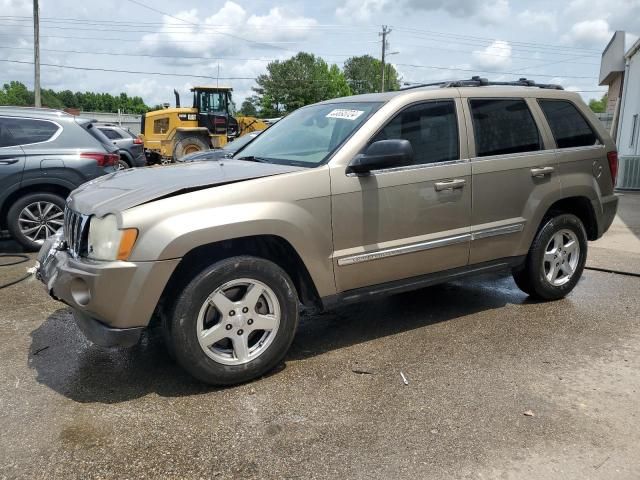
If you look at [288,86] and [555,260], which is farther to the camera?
[288,86]

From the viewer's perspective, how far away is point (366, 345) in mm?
4195

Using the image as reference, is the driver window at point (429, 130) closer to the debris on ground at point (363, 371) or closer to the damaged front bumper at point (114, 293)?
the debris on ground at point (363, 371)

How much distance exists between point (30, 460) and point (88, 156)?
5.22 meters

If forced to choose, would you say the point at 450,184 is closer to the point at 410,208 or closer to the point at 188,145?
the point at 410,208

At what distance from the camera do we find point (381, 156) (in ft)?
12.2

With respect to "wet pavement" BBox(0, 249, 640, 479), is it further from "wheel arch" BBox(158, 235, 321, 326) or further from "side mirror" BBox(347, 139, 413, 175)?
"side mirror" BBox(347, 139, 413, 175)

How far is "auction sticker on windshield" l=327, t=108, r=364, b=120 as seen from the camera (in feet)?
13.6

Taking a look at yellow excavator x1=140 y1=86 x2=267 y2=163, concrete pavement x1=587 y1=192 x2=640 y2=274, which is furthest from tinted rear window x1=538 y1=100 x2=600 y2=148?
yellow excavator x1=140 y1=86 x2=267 y2=163

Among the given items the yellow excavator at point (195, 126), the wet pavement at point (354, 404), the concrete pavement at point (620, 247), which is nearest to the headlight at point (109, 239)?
the wet pavement at point (354, 404)

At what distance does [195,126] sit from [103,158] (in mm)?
15347

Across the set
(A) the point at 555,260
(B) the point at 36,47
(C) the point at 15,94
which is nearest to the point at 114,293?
(A) the point at 555,260

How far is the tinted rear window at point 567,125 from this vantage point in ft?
16.3

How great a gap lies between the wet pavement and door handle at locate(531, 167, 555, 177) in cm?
119

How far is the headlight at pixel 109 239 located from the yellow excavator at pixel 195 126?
17527 mm
